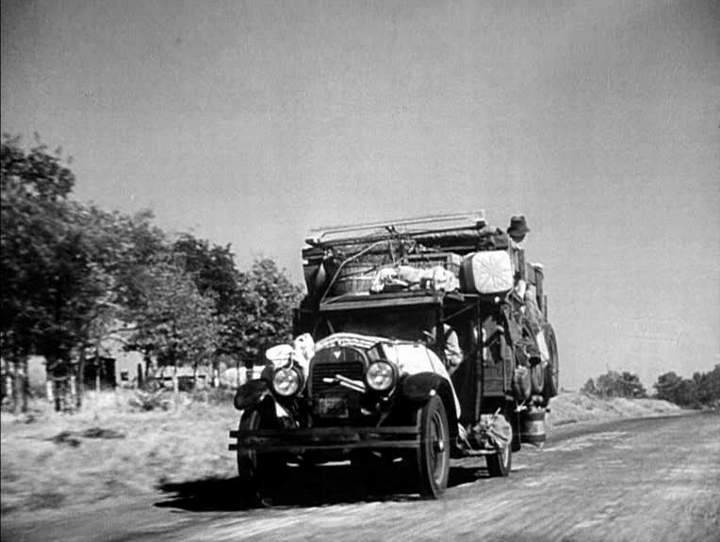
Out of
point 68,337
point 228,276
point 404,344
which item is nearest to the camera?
point 68,337

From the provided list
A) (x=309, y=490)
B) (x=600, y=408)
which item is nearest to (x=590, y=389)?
(x=600, y=408)

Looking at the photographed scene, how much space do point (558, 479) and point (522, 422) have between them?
7.51 ft

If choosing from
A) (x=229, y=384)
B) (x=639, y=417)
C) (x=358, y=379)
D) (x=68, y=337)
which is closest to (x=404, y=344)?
(x=358, y=379)

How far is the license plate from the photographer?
9797mm

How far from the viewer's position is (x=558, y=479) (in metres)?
11.7

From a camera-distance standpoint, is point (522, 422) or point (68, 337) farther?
point (522, 422)

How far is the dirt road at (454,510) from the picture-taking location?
312 inches

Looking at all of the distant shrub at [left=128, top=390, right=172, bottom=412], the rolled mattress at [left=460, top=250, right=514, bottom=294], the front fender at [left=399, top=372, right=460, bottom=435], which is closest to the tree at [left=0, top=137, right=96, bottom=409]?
the front fender at [left=399, top=372, right=460, bottom=435]

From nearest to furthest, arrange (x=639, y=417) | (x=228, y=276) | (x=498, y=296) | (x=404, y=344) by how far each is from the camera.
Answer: (x=404, y=344) < (x=498, y=296) < (x=228, y=276) < (x=639, y=417)

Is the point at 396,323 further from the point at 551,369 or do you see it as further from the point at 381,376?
the point at 551,369

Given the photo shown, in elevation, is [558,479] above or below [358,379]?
below

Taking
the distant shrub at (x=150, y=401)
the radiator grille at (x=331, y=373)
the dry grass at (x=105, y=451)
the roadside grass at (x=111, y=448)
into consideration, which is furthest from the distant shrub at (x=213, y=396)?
the radiator grille at (x=331, y=373)

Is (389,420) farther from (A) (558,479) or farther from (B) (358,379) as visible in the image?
(A) (558,479)

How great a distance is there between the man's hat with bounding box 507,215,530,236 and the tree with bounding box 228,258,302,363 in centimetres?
519
